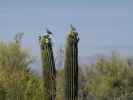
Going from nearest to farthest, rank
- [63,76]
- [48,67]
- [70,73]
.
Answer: [70,73]
[48,67]
[63,76]

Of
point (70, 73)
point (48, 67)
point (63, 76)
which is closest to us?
point (70, 73)

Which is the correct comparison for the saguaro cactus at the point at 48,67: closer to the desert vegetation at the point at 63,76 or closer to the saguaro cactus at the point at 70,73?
the desert vegetation at the point at 63,76

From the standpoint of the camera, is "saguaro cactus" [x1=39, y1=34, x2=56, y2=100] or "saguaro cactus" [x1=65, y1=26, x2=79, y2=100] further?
"saguaro cactus" [x1=39, y1=34, x2=56, y2=100]

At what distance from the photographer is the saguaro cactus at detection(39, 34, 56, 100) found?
77.8 ft

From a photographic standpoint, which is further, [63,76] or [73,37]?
[63,76]

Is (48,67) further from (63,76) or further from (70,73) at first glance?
(63,76)

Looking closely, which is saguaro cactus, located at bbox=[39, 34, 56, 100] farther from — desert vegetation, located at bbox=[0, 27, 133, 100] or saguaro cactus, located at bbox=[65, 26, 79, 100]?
saguaro cactus, located at bbox=[65, 26, 79, 100]

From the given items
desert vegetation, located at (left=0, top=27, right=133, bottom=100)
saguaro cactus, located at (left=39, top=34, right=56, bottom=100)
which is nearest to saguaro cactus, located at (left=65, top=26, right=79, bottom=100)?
desert vegetation, located at (left=0, top=27, right=133, bottom=100)

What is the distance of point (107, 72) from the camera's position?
38.9 metres

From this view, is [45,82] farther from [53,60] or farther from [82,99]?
[82,99]

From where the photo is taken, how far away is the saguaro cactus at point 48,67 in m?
23.7

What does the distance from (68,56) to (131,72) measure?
19.8m

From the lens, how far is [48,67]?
77.5ft

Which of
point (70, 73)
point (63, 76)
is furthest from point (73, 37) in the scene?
point (63, 76)
